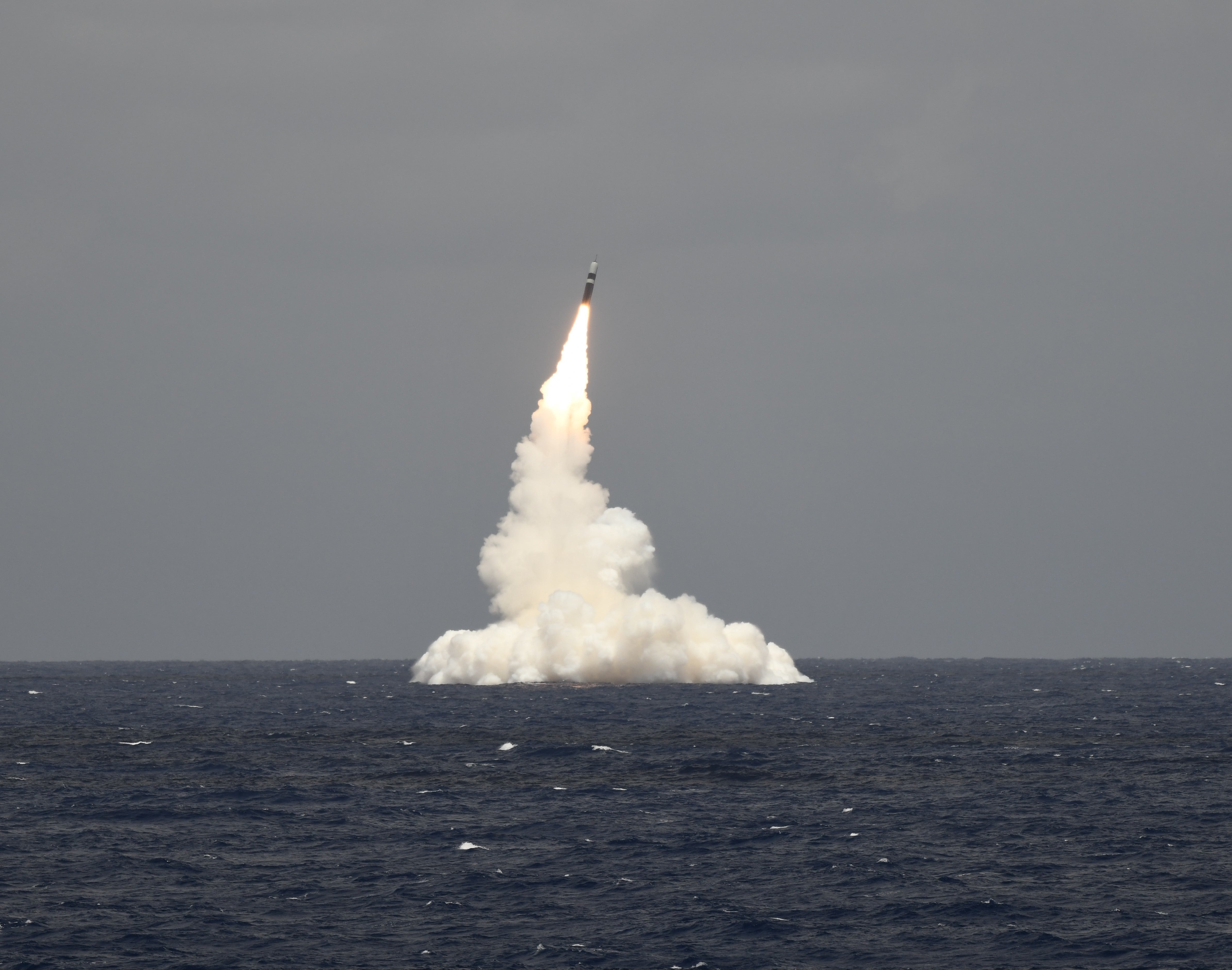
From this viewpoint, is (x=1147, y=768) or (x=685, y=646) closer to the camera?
(x=1147, y=768)

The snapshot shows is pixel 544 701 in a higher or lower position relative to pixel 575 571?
lower

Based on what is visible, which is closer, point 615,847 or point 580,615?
point 615,847

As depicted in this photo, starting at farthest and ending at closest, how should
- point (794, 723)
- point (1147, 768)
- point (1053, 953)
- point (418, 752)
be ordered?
point (794, 723), point (418, 752), point (1147, 768), point (1053, 953)

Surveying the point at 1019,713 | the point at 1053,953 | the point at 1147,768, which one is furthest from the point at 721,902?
the point at 1019,713

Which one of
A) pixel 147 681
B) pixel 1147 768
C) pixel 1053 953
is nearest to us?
pixel 1053 953

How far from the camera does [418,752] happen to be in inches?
3194

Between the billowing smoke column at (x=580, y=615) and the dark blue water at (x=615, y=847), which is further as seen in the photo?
the billowing smoke column at (x=580, y=615)

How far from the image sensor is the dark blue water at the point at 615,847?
41000mm

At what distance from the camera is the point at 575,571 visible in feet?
462

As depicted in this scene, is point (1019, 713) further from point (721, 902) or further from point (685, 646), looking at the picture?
point (721, 902)

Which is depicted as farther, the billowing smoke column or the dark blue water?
the billowing smoke column

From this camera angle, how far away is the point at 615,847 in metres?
53.7

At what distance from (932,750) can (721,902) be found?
4063 cm

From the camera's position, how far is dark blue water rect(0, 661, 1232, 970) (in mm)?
41000
